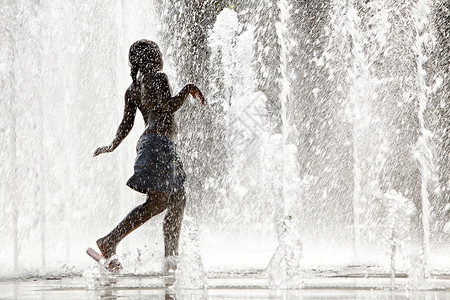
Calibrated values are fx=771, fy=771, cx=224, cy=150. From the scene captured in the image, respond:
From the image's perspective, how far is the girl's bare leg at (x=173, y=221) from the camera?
13.6 ft

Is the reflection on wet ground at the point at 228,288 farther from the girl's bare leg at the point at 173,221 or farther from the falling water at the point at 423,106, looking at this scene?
the falling water at the point at 423,106

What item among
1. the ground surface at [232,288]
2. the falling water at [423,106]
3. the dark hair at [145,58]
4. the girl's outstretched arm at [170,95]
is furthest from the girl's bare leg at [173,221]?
the falling water at [423,106]

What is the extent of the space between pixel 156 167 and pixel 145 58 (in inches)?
24.8

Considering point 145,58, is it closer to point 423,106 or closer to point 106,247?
point 106,247

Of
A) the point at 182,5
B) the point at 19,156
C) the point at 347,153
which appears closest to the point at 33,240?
the point at 19,156

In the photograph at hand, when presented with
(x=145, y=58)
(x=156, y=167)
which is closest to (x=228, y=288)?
(x=156, y=167)

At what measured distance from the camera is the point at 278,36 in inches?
569

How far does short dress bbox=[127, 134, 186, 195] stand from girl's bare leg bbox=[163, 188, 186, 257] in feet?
0.18

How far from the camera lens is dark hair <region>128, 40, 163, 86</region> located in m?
4.25

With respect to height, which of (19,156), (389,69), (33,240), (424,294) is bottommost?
(424,294)

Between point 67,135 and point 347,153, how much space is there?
771cm

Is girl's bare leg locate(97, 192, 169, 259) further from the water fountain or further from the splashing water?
the water fountain

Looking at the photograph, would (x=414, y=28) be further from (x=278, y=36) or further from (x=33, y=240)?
(x=33, y=240)

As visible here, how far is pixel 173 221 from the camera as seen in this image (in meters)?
4.17
